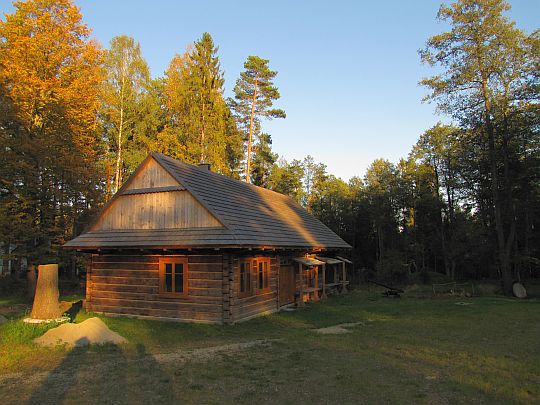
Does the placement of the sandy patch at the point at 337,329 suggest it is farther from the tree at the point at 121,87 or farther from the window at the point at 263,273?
the tree at the point at 121,87

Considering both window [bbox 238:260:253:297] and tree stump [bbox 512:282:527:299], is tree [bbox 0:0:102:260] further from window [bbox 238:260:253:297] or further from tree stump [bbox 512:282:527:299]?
tree stump [bbox 512:282:527:299]

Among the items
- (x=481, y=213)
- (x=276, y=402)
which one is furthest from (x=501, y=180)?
(x=276, y=402)

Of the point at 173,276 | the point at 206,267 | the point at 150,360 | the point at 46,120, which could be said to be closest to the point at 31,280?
the point at 46,120

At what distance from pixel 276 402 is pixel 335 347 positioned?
401cm

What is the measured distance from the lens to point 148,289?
14805mm

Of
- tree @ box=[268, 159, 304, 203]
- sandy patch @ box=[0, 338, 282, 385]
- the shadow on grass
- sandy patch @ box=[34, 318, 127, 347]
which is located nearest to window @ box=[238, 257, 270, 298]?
sandy patch @ box=[0, 338, 282, 385]

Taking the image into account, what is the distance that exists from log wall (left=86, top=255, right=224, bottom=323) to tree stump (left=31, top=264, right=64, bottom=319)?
118 inches

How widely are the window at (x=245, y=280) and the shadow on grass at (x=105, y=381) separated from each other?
5.12m

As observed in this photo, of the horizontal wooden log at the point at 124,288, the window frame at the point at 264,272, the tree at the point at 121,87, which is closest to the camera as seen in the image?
the horizontal wooden log at the point at 124,288

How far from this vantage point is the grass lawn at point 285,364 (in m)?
6.44

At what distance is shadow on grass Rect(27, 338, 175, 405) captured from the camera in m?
6.30

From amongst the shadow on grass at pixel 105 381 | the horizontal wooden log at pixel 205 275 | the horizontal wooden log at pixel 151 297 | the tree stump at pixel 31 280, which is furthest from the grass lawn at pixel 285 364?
the tree stump at pixel 31 280

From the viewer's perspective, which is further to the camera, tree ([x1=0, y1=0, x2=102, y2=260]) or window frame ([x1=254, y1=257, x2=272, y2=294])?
tree ([x1=0, y1=0, x2=102, y2=260])

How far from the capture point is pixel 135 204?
1573 centimetres
